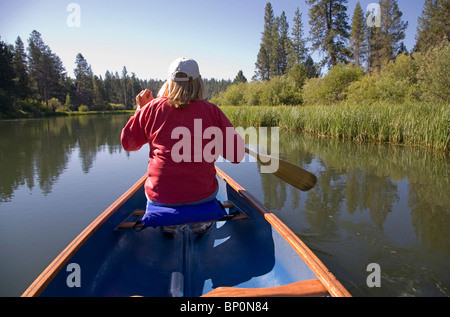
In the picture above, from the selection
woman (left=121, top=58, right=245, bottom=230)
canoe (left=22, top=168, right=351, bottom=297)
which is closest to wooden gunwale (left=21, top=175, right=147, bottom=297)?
canoe (left=22, top=168, right=351, bottom=297)

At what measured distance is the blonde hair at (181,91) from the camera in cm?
183

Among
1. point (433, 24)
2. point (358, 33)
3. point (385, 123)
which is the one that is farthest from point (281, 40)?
point (385, 123)

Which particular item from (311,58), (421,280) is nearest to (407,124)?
(421,280)

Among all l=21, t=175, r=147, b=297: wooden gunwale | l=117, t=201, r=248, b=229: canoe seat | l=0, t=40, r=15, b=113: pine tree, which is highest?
l=0, t=40, r=15, b=113: pine tree

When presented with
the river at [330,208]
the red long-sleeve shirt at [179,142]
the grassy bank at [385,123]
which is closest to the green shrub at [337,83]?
the grassy bank at [385,123]

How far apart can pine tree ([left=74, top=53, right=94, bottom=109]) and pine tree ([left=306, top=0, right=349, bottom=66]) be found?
46.0m

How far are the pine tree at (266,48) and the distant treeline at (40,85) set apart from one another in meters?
32.0

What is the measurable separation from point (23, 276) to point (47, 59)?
2083 inches

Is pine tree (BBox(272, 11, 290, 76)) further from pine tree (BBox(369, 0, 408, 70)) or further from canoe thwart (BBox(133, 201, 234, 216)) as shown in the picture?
canoe thwart (BBox(133, 201, 234, 216))

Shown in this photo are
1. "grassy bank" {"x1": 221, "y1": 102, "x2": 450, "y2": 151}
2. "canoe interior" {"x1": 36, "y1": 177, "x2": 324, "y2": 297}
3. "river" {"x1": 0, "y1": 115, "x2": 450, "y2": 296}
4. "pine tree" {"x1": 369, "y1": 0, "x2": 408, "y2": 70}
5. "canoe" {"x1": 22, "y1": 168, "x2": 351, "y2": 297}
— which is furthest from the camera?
"pine tree" {"x1": 369, "y1": 0, "x2": 408, "y2": 70}

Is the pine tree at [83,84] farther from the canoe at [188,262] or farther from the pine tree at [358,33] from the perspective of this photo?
the canoe at [188,262]

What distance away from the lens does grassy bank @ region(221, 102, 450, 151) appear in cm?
744

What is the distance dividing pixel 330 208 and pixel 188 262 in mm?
2612
